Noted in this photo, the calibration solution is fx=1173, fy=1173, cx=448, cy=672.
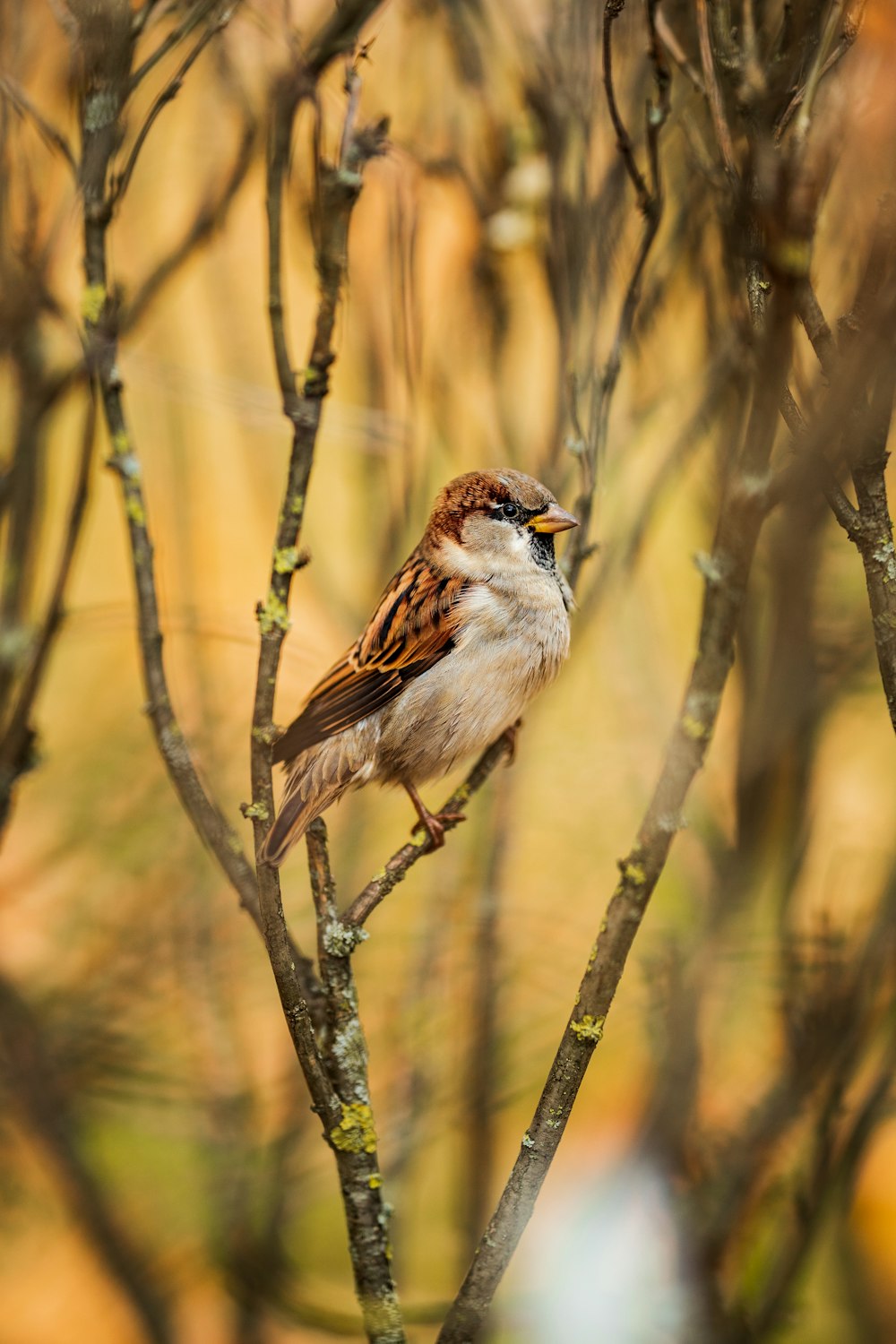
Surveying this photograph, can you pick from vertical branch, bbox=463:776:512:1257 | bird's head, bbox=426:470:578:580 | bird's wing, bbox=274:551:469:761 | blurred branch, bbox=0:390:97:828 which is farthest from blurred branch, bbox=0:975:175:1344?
bird's head, bbox=426:470:578:580

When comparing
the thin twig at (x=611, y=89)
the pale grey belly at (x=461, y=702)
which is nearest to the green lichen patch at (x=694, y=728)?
the thin twig at (x=611, y=89)

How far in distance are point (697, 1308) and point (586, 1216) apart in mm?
587

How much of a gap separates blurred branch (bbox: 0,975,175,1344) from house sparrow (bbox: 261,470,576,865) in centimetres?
101

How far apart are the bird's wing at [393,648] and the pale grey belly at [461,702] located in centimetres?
4

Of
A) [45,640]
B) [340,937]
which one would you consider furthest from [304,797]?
[45,640]

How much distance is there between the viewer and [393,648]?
8.05 feet

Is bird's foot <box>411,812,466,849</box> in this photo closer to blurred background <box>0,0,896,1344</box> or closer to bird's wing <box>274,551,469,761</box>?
bird's wing <box>274,551,469,761</box>

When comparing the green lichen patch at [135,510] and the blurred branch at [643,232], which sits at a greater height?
the blurred branch at [643,232]

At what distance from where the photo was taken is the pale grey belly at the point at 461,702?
236 centimetres

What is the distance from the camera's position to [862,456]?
1365 millimetres

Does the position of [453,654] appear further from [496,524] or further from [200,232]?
[200,232]

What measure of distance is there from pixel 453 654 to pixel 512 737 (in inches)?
8.9

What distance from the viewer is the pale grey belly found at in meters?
2.36

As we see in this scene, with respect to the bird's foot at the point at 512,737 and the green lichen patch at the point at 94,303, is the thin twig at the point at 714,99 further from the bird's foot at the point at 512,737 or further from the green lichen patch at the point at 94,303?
the bird's foot at the point at 512,737
